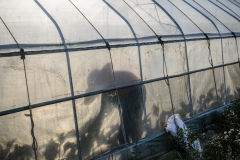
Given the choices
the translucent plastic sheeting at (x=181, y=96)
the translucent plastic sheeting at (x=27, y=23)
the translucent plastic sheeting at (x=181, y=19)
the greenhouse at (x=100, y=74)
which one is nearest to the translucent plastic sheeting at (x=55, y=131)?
the greenhouse at (x=100, y=74)

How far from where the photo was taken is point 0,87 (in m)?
5.57

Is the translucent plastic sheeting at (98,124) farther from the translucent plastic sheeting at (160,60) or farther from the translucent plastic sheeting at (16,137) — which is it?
A: the translucent plastic sheeting at (160,60)

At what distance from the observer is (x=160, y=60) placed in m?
8.39

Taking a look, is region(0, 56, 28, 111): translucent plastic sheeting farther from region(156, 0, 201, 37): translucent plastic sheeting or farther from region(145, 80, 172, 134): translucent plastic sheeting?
region(156, 0, 201, 37): translucent plastic sheeting

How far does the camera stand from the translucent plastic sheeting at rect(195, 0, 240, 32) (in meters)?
11.0

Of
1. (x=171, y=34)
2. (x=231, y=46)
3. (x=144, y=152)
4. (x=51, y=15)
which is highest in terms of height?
(x=51, y=15)

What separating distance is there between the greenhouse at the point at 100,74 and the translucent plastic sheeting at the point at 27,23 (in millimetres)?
21

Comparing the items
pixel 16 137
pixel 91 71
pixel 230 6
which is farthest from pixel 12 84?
pixel 230 6

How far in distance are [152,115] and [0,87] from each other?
4166 mm

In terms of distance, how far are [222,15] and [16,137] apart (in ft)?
28.6

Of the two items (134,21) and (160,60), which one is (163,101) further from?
(134,21)

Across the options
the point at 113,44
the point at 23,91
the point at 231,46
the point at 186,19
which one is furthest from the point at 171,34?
the point at 23,91

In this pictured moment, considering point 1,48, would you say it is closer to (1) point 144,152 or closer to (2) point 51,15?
(2) point 51,15

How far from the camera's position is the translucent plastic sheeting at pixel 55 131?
617 cm
